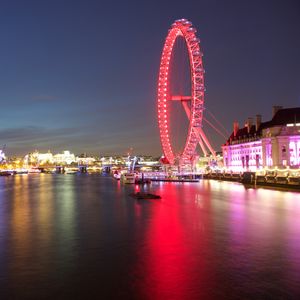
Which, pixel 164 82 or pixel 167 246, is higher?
pixel 164 82

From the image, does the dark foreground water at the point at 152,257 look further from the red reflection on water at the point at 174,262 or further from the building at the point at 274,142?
the building at the point at 274,142

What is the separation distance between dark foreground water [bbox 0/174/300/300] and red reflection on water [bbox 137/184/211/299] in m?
0.02

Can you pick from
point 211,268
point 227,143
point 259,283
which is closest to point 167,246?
point 211,268

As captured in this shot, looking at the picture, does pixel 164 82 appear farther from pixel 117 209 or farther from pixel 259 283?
pixel 259 283

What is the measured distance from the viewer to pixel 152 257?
1538 cm

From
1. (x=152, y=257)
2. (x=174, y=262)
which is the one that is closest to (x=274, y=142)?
(x=152, y=257)

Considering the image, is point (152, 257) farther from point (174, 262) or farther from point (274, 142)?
point (274, 142)

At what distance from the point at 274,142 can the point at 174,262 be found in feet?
227

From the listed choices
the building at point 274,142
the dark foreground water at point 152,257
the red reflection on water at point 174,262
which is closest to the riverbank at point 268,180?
the building at point 274,142

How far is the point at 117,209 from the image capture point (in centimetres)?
3372

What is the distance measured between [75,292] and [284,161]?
71.0m

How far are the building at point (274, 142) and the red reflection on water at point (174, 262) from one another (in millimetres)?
56833

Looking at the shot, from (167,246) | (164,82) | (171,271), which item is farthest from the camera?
(164,82)

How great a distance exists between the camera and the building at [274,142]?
78562mm
